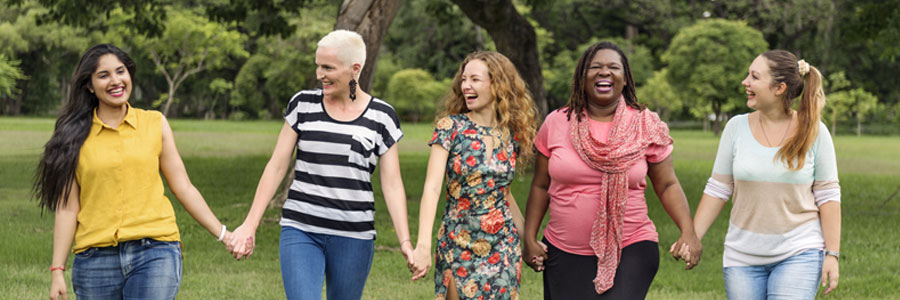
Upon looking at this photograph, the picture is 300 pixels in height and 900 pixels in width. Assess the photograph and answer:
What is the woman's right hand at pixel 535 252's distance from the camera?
452cm

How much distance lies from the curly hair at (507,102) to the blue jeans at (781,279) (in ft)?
3.64

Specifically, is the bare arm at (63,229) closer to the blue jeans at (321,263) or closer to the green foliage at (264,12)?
the blue jeans at (321,263)

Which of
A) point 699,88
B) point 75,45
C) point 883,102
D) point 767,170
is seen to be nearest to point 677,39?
point 699,88

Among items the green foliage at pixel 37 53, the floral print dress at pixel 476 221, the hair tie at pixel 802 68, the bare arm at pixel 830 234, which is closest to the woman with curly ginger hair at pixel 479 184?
the floral print dress at pixel 476 221

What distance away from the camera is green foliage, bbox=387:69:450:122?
63.0 metres

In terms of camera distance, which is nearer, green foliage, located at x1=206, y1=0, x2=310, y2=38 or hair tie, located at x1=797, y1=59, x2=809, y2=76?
hair tie, located at x1=797, y1=59, x2=809, y2=76

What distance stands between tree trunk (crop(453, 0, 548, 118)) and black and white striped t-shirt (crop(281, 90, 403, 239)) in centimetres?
1256

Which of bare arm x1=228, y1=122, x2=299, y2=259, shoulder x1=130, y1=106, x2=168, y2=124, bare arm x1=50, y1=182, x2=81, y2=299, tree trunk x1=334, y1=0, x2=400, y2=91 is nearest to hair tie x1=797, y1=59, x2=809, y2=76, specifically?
bare arm x1=228, y1=122, x2=299, y2=259

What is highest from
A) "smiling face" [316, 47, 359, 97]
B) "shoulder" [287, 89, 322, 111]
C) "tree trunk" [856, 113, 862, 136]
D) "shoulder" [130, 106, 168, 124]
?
"smiling face" [316, 47, 359, 97]

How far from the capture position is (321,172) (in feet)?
14.3

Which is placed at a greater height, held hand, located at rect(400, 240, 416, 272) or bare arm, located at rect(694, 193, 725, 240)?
bare arm, located at rect(694, 193, 725, 240)

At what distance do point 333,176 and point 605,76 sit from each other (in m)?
1.30

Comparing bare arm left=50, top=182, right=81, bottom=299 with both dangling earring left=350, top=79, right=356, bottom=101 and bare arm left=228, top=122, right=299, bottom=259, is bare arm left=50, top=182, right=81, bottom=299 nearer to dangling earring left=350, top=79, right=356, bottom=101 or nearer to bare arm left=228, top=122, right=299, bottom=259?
bare arm left=228, top=122, right=299, bottom=259

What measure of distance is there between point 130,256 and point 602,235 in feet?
6.56
